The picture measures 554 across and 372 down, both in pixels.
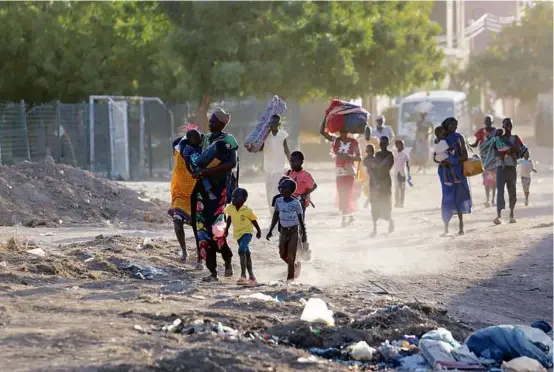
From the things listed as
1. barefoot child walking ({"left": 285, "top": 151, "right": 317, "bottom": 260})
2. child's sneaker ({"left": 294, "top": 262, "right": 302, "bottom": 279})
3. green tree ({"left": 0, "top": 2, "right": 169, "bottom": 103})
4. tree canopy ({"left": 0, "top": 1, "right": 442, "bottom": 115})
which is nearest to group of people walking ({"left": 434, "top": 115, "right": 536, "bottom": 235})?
barefoot child walking ({"left": 285, "top": 151, "right": 317, "bottom": 260})

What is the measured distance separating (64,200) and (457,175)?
20.2ft

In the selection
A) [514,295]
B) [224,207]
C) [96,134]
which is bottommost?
[514,295]

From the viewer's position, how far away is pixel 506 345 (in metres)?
8.53

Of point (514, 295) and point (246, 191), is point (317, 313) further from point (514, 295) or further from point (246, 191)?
point (514, 295)

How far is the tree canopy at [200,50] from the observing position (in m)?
32.9

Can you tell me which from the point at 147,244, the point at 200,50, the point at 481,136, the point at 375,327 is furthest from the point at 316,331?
the point at 200,50

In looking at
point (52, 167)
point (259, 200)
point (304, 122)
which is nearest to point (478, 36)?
point (304, 122)

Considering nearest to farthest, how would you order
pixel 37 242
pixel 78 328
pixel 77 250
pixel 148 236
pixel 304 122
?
pixel 78 328, pixel 77 250, pixel 37 242, pixel 148 236, pixel 304 122

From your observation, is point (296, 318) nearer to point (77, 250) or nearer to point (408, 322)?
point (408, 322)

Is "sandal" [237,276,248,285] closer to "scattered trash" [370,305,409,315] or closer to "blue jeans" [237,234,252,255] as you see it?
"blue jeans" [237,234,252,255]

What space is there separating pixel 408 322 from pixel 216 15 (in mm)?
23849

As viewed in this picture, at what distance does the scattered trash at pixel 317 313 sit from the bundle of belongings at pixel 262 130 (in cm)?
532

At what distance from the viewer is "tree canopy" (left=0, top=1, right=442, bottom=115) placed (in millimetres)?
32875

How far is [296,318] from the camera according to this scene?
9.46m
